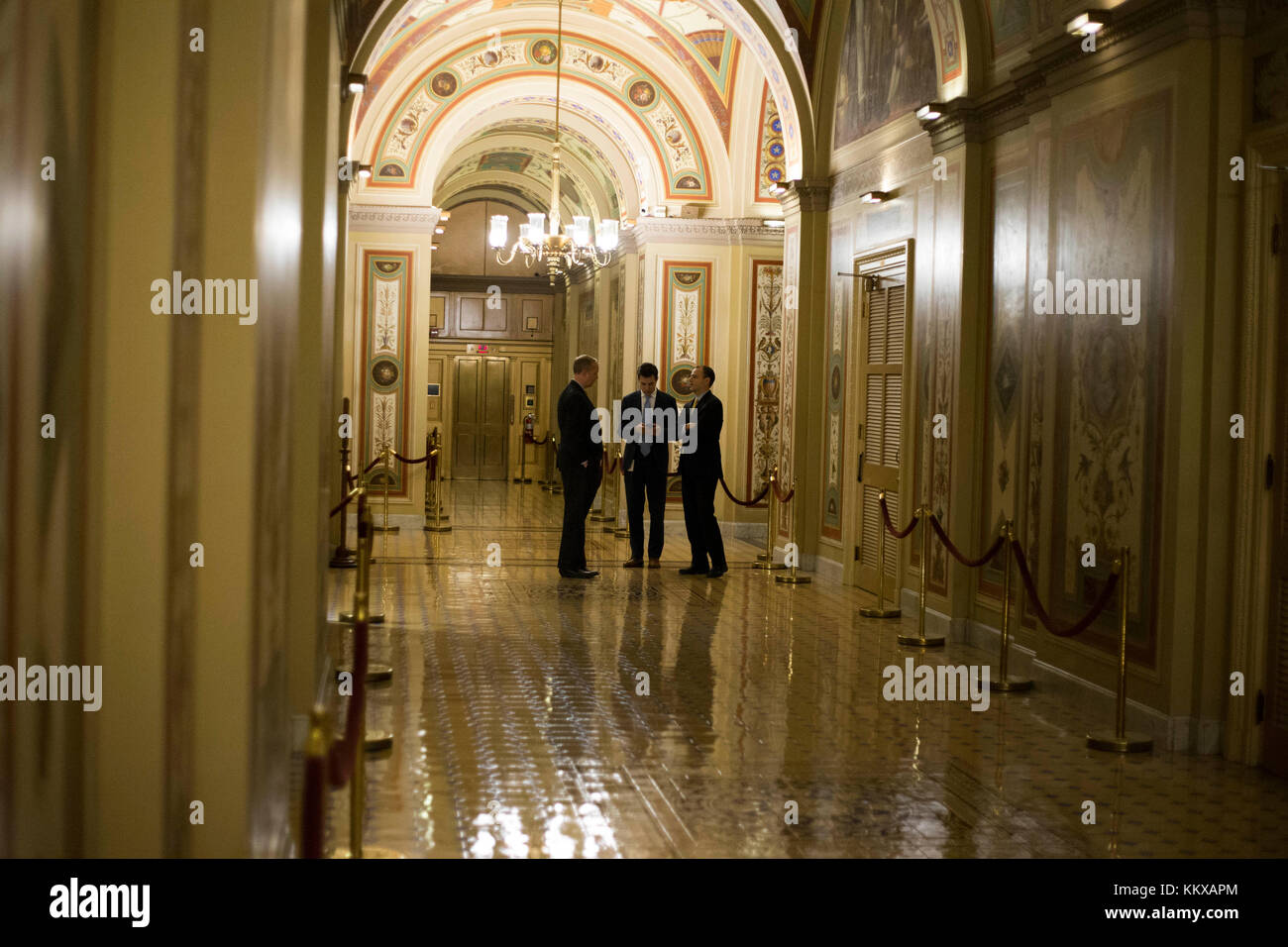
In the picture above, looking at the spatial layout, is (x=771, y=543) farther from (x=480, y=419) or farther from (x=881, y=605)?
(x=480, y=419)

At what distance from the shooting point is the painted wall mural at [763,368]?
16.3m

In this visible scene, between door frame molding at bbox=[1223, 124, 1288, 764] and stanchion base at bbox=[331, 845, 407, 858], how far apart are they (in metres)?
4.11

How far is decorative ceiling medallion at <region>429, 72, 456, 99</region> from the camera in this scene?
54.5 ft

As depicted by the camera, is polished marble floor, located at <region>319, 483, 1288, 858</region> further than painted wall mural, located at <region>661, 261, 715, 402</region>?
No

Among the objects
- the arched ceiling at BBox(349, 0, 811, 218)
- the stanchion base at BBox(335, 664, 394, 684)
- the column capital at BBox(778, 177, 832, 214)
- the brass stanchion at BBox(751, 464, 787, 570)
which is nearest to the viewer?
the stanchion base at BBox(335, 664, 394, 684)

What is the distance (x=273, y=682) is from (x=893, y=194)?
8.01 metres

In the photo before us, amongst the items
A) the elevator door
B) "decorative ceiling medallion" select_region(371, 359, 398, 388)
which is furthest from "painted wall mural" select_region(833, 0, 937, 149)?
the elevator door

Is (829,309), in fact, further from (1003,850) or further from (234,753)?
(234,753)

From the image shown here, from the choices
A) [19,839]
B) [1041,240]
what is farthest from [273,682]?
[1041,240]

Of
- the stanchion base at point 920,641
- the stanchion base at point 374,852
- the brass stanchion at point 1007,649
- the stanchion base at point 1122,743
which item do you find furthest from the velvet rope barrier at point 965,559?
the stanchion base at point 374,852

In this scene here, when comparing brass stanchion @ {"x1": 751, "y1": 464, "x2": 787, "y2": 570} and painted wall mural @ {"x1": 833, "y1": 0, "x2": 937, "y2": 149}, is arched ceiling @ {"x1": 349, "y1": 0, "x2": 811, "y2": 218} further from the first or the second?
brass stanchion @ {"x1": 751, "y1": 464, "x2": 787, "y2": 570}

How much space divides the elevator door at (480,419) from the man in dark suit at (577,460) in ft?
52.2

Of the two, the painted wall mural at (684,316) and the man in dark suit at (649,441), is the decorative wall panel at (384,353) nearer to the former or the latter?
the painted wall mural at (684,316)

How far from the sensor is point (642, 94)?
17125 mm
